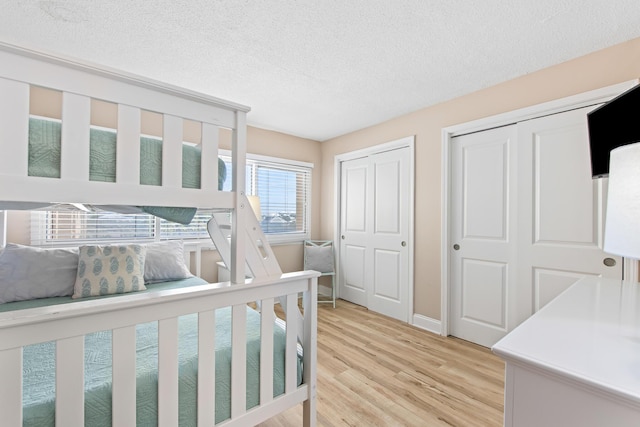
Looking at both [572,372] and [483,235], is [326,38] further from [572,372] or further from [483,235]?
[483,235]

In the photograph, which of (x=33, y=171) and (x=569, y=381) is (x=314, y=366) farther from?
(x=33, y=171)

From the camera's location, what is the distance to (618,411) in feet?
1.90

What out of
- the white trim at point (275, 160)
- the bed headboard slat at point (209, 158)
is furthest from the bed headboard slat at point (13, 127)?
the white trim at point (275, 160)

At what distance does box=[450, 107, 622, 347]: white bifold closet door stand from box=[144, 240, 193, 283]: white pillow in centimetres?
256

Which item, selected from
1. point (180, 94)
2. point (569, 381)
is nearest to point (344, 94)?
point (180, 94)

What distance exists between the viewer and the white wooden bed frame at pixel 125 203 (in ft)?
2.50

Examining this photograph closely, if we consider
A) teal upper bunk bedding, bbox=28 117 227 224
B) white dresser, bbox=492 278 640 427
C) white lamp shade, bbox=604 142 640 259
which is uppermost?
teal upper bunk bedding, bbox=28 117 227 224

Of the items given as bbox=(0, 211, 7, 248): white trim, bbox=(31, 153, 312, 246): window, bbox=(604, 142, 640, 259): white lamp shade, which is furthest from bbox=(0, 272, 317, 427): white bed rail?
bbox=(0, 211, 7, 248): white trim

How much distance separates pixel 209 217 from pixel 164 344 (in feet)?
6.76

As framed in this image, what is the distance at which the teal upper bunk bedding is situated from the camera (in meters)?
0.82

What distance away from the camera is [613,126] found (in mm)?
1110

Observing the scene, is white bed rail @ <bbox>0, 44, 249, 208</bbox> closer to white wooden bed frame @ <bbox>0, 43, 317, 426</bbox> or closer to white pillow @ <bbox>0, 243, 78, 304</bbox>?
white wooden bed frame @ <bbox>0, 43, 317, 426</bbox>

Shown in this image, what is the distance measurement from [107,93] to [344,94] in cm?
200

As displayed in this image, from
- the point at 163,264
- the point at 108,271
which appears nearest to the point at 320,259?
the point at 163,264
